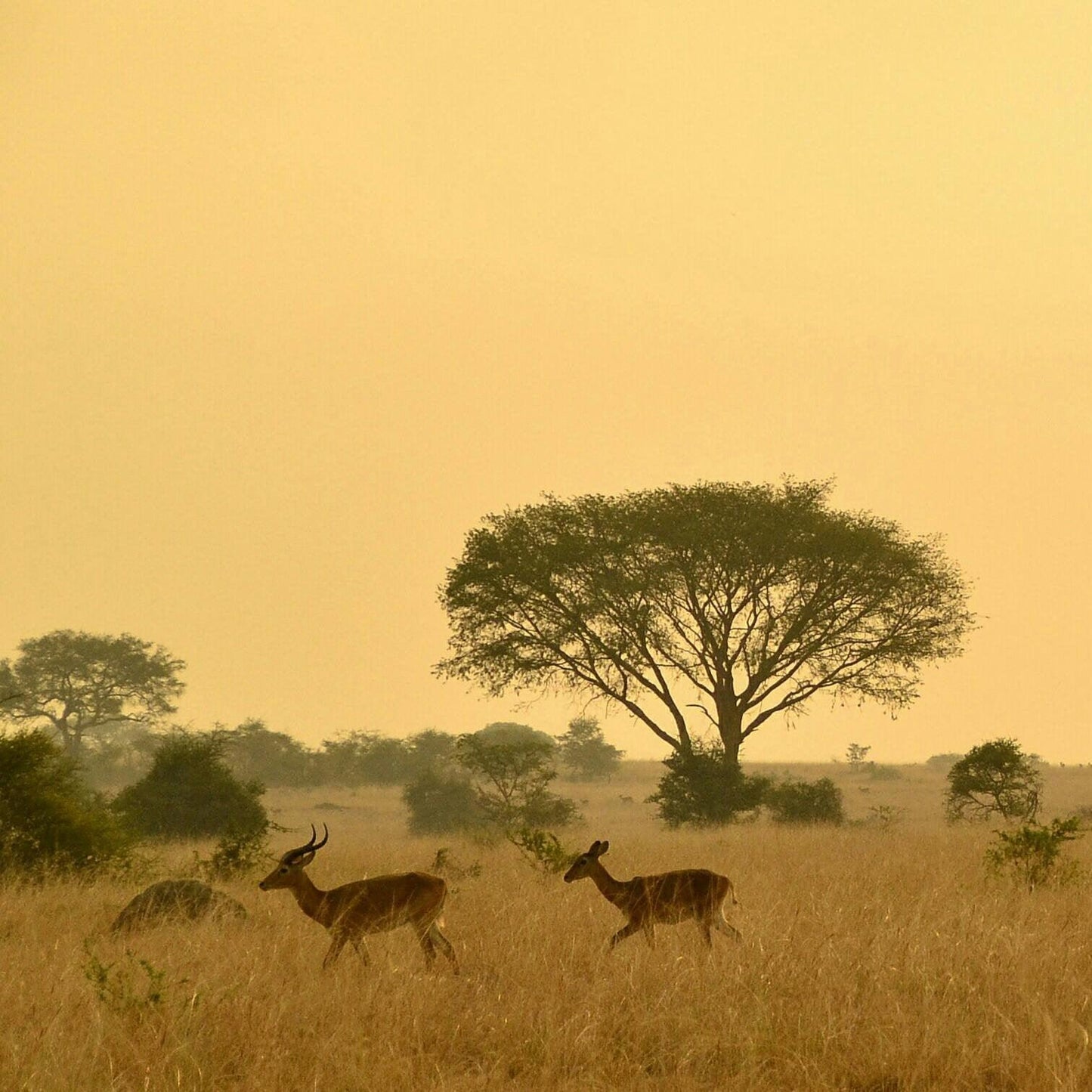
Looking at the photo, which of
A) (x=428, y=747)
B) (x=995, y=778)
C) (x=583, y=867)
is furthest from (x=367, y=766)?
(x=583, y=867)

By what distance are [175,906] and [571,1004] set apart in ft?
18.6

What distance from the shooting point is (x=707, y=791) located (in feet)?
111

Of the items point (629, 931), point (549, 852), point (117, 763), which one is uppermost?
point (117, 763)

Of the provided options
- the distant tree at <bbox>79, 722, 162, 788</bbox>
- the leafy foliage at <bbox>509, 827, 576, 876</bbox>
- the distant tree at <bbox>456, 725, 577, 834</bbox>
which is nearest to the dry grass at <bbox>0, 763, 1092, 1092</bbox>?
the leafy foliage at <bbox>509, 827, 576, 876</bbox>

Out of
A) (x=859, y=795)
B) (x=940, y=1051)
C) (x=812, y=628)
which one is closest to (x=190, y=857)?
(x=940, y=1051)

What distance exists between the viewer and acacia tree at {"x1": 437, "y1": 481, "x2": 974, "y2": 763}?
118ft

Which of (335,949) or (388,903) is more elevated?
(388,903)

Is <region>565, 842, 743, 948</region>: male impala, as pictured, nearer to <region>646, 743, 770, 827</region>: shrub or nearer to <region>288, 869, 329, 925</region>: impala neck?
<region>288, 869, 329, 925</region>: impala neck

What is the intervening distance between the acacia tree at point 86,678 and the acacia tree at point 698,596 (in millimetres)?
36436

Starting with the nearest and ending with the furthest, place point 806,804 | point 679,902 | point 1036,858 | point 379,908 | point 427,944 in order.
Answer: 1. point 379,908
2. point 427,944
3. point 679,902
4. point 1036,858
5. point 806,804

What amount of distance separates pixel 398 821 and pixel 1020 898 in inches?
1259

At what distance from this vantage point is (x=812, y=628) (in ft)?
120

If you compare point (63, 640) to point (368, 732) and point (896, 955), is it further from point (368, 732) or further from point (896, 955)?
point (896, 955)

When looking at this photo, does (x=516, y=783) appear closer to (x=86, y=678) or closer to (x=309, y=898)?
(x=309, y=898)
